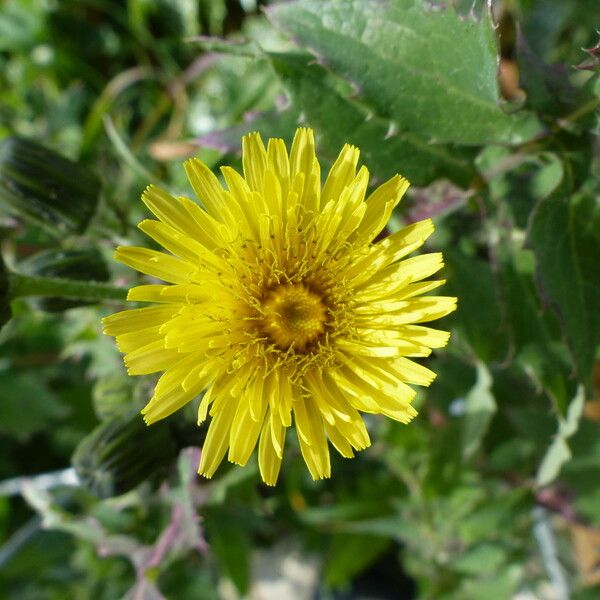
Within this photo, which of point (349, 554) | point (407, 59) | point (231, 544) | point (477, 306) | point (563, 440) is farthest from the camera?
point (349, 554)

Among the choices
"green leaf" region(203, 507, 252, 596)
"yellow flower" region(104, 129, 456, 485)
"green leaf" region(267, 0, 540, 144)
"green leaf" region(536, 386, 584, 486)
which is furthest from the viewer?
"green leaf" region(203, 507, 252, 596)

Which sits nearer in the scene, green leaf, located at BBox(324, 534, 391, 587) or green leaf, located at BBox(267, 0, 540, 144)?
green leaf, located at BBox(267, 0, 540, 144)

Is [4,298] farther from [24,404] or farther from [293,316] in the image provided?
[24,404]

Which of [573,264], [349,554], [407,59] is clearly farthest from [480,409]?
[349,554]

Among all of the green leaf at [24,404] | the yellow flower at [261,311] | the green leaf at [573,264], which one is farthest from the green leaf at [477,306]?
the green leaf at [24,404]

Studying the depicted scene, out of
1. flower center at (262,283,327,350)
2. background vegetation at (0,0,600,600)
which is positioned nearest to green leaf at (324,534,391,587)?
background vegetation at (0,0,600,600)

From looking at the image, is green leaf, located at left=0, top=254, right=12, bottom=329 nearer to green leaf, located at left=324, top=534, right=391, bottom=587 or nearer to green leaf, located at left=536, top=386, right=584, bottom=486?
green leaf, located at left=536, top=386, right=584, bottom=486

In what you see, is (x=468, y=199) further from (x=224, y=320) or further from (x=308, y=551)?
(x=308, y=551)

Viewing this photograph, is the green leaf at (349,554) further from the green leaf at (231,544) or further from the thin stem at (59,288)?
the thin stem at (59,288)
